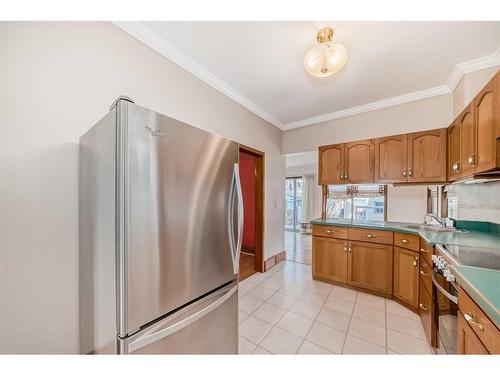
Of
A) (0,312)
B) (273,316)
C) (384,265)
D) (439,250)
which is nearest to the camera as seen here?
(0,312)

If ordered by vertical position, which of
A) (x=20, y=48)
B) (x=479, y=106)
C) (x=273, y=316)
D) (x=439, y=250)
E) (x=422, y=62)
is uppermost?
(x=422, y=62)

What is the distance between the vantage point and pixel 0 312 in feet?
3.18

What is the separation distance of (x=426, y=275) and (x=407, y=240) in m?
0.48

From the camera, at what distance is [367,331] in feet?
5.58

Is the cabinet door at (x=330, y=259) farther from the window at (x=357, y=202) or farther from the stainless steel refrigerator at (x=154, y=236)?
the stainless steel refrigerator at (x=154, y=236)

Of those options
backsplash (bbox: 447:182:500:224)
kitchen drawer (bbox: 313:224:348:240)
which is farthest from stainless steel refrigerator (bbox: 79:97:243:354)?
backsplash (bbox: 447:182:500:224)

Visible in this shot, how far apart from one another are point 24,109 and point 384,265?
10.8 feet

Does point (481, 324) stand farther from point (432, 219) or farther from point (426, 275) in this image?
point (432, 219)

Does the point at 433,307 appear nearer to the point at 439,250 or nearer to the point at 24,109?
the point at 439,250

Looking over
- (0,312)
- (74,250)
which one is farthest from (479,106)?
(0,312)

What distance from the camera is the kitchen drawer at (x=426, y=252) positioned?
1511 millimetres

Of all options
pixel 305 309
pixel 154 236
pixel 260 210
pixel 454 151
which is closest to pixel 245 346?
pixel 305 309

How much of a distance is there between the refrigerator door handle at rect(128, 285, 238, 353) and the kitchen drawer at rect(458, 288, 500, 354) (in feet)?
3.68

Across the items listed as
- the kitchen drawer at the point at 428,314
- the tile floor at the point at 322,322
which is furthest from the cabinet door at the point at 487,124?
the tile floor at the point at 322,322
